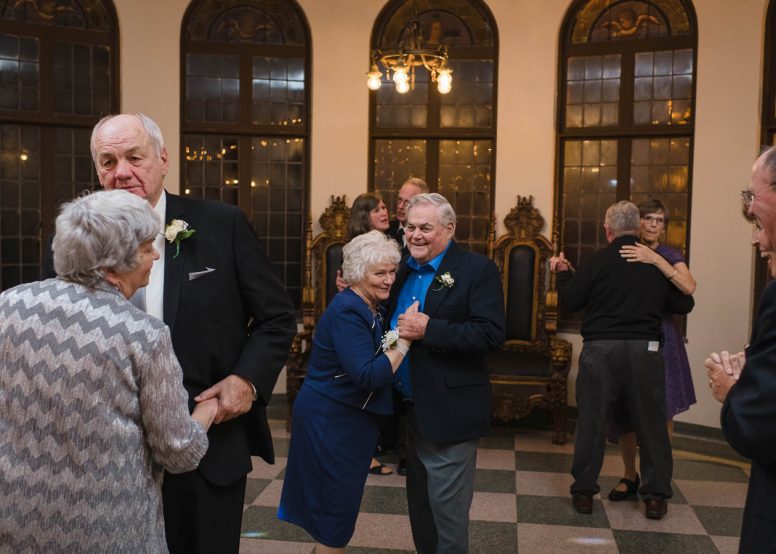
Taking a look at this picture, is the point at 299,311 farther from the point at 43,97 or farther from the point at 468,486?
the point at 468,486

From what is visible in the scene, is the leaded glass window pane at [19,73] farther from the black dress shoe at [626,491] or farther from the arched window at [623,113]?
the black dress shoe at [626,491]

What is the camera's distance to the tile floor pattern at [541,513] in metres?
3.81

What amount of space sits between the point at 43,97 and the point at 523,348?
440 cm

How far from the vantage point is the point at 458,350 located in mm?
2930

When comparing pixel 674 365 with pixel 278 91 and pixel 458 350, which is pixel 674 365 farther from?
pixel 278 91

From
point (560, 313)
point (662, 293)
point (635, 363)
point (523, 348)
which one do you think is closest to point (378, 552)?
point (635, 363)

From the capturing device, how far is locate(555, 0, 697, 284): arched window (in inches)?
242

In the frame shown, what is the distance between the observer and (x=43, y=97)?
20.5ft

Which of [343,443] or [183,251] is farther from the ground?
[183,251]

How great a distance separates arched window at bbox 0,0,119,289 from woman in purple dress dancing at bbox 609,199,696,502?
175 inches

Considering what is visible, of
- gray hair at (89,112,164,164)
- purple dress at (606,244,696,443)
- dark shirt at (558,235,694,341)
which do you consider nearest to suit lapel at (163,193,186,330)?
gray hair at (89,112,164,164)

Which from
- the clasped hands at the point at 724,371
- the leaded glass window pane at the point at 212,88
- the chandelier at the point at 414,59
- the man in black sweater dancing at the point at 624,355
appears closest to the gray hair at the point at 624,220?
the man in black sweater dancing at the point at 624,355

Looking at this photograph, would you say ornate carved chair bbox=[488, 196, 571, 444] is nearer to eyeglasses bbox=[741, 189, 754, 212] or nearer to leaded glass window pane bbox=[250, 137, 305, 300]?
leaded glass window pane bbox=[250, 137, 305, 300]

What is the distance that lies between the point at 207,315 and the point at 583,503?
2.91 m
